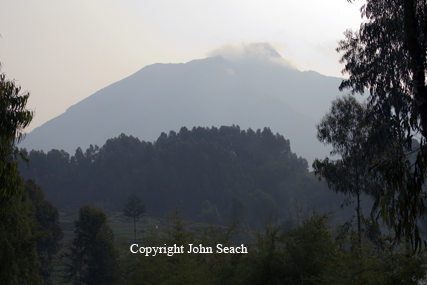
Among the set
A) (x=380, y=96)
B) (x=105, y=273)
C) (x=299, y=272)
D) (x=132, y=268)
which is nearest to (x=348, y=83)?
(x=380, y=96)

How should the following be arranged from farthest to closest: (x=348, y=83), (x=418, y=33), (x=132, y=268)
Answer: (x=348, y=83), (x=132, y=268), (x=418, y=33)

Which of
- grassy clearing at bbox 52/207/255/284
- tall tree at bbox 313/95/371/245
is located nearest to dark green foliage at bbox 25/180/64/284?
grassy clearing at bbox 52/207/255/284

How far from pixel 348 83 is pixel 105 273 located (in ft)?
94.0

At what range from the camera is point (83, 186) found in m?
107

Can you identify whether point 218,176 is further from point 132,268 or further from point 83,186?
point 132,268

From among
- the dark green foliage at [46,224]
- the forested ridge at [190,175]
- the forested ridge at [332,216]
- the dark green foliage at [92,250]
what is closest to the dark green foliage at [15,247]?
the forested ridge at [332,216]

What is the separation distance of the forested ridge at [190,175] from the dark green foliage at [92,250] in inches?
Result: 1875

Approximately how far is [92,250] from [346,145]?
1162 inches

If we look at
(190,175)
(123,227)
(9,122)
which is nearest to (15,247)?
(9,122)

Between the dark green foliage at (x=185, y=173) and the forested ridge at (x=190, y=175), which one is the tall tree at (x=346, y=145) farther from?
the dark green foliage at (x=185, y=173)

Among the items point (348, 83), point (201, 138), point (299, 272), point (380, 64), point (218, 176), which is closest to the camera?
point (299, 272)

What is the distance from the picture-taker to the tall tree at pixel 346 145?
2019 cm

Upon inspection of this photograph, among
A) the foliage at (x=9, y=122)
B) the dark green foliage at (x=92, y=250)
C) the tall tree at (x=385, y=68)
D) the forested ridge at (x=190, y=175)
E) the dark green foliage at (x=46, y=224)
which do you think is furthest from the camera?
the forested ridge at (x=190, y=175)

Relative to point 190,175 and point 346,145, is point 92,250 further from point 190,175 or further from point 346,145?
point 190,175
